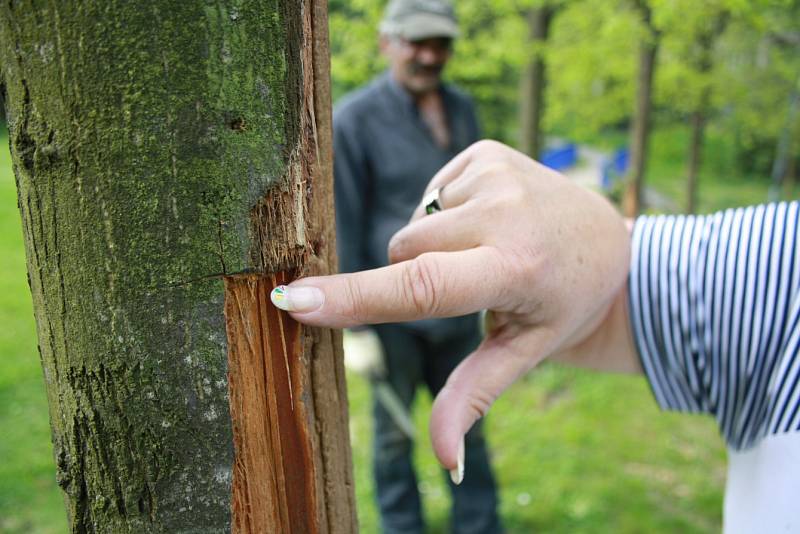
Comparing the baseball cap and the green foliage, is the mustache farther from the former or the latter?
the green foliage

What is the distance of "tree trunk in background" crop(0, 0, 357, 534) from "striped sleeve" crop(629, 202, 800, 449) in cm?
90

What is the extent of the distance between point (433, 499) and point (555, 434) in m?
1.07

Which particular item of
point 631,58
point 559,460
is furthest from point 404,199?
point 631,58

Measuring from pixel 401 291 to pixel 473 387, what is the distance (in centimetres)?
33

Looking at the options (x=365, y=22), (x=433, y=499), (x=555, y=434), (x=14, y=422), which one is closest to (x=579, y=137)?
(x=365, y=22)

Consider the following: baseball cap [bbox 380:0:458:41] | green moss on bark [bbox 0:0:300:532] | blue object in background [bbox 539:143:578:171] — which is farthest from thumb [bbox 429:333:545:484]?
blue object in background [bbox 539:143:578:171]

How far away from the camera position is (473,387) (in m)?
1.22

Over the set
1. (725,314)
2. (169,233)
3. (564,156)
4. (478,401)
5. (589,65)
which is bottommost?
(478,401)

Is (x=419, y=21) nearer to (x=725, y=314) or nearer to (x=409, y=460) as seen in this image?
(x=409, y=460)

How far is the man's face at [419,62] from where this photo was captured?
345cm

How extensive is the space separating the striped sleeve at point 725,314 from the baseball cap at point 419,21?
2271 mm

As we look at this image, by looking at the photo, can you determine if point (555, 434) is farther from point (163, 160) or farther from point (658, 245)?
point (163, 160)

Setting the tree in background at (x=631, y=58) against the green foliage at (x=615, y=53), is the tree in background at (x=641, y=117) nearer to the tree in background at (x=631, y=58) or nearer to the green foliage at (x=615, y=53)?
the tree in background at (x=631, y=58)

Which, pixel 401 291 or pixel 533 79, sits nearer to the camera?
pixel 401 291
